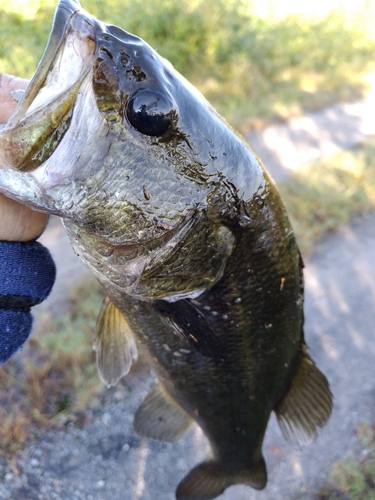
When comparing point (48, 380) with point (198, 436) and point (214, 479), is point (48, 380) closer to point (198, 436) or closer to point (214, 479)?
point (198, 436)

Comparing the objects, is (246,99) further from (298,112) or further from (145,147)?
(145,147)

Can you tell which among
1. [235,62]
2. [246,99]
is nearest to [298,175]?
[246,99]

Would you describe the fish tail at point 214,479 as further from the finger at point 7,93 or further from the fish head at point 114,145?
the finger at point 7,93

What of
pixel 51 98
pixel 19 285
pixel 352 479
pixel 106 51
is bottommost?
pixel 352 479

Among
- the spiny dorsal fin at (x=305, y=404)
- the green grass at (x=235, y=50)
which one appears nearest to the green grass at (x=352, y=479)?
the spiny dorsal fin at (x=305, y=404)

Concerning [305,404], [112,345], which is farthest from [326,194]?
[112,345]
